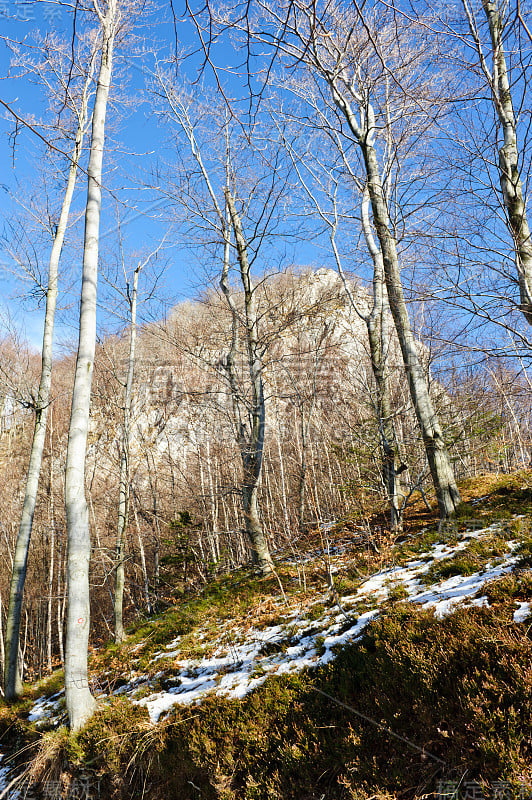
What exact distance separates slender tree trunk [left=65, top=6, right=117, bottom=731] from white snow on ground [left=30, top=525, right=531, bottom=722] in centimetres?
77

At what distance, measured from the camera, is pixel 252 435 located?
7266 mm

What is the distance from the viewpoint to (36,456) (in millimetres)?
7184

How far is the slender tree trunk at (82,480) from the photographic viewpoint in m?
3.91

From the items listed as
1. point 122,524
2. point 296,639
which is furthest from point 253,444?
point 296,639

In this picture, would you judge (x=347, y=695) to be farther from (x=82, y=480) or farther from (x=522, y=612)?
(x=82, y=480)

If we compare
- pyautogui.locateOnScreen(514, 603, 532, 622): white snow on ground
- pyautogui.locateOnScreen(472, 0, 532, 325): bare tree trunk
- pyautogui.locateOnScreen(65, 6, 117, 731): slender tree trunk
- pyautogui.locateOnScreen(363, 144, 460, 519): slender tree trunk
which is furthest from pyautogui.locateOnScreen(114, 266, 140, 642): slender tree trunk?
pyautogui.locateOnScreen(472, 0, 532, 325): bare tree trunk

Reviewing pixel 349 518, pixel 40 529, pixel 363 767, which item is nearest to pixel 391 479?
pixel 349 518

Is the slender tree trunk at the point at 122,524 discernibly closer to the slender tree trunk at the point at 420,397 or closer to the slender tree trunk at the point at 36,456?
the slender tree trunk at the point at 36,456

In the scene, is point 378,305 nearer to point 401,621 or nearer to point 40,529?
point 401,621

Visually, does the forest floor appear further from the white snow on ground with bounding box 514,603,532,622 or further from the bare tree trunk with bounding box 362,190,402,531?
the bare tree trunk with bounding box 362,190,402,531

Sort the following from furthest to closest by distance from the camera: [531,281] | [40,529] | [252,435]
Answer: [40,529] → [252,435] → [531,281]

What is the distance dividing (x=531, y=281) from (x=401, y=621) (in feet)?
9.97

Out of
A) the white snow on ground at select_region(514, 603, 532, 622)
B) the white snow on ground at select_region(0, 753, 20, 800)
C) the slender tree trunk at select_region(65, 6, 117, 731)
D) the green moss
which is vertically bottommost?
the white snow on ground at select_region(0, 753, 20, 800)

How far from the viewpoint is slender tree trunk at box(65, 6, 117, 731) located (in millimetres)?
3912
